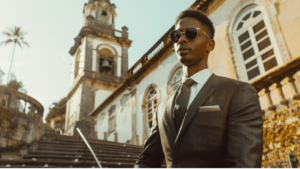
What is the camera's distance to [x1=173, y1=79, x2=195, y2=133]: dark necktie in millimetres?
1449

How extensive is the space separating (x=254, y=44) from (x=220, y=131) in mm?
8733

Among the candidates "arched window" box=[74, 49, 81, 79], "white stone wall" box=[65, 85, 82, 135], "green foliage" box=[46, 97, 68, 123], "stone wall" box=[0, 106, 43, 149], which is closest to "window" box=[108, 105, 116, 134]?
"white stone wall" box=[65, 85, 82, 135]

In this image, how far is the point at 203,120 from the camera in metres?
1.34

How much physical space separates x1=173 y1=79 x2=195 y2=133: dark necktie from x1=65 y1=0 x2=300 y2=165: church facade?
19.1 feet

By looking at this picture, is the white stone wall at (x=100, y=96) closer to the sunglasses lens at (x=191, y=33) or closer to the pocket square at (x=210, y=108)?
the sunglasses lens at (x=191, y=33)

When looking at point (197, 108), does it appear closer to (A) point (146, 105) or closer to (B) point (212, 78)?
(B) point (212, 78)

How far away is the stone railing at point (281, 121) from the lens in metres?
6.20

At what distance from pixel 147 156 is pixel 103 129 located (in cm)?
2047

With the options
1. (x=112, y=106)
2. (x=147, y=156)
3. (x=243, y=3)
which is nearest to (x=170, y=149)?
(x=147, y=156)

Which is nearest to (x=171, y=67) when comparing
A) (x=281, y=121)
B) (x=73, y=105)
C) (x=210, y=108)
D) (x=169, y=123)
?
(x=281, y=121)

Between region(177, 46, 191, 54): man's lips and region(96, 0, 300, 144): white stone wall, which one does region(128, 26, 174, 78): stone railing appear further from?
region(177, 46, 191, 54): man's lips

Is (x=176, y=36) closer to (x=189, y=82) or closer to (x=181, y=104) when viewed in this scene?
(x=189, y=82)

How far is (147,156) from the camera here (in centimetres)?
165

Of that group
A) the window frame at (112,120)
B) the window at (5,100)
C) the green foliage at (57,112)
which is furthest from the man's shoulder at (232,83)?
the green foliage at (57,112)
